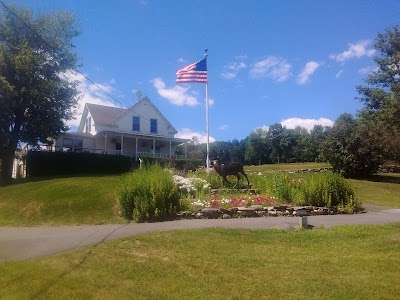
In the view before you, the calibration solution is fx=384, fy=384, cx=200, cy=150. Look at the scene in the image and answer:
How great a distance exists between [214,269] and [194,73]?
59.8 feet

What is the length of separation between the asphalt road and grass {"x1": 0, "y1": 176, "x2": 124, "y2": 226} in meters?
1.16

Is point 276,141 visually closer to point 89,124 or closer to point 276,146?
point 276,146

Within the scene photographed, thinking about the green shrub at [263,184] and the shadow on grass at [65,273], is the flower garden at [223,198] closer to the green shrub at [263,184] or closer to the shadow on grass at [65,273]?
the green shrub at [263,184]

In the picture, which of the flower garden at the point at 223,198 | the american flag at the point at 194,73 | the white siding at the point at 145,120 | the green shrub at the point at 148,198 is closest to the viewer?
the green shrub at the point at 148,198

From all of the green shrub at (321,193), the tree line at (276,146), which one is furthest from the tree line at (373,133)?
the tree line at (276,146)

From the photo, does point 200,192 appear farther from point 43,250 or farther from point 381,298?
point 381,298

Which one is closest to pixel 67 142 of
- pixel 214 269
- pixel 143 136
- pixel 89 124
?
pixel 89 124

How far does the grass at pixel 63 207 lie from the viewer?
12258mm

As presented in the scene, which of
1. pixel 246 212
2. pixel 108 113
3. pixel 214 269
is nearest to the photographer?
pixel 214 269

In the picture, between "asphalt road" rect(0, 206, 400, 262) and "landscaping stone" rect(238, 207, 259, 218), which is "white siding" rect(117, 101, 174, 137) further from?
"asphalt road" rect(0, 206, 400, 262)

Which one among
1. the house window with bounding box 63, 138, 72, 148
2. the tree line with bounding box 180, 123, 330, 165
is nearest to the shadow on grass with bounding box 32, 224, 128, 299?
the house window with bounding box 63, 138, 72, 148

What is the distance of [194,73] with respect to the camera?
918 inches

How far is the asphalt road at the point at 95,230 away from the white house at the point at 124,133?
86.1 feet

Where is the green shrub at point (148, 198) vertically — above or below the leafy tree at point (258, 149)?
below
